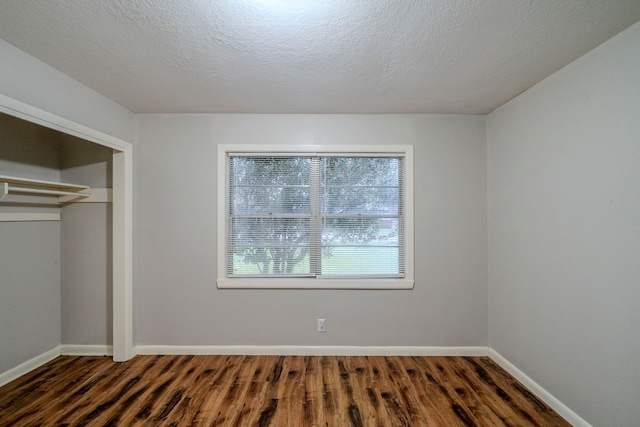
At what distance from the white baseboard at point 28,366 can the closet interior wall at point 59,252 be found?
1.5 inches

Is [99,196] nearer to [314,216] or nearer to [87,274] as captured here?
[87,274]

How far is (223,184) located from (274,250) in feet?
2.82

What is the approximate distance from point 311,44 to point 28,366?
11.8 ft

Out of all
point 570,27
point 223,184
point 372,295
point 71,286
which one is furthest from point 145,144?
point 570,27

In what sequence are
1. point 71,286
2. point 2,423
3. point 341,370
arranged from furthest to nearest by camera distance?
point 71,286
point 341,370
point 2,423

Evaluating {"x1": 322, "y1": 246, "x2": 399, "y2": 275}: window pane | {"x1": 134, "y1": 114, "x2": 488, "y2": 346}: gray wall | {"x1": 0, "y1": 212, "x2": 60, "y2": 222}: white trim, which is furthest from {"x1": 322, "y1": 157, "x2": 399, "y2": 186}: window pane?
{"x1": 0, "y1": 212, "x2": 60, "y2": 222}: white trim

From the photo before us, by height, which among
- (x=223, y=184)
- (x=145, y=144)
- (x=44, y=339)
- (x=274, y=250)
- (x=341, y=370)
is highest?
(x=145, y=144)

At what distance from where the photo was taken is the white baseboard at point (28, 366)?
7.06ft

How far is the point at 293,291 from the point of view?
8.68ft

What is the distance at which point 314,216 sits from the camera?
8.88ft

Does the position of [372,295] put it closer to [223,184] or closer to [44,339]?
[223,184]

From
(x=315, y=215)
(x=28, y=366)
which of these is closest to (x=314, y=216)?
(x=315, y=215)

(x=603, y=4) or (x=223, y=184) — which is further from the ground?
(x=603, y=4)

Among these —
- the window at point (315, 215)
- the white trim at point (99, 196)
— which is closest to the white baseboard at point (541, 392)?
the window at point (315, 215)
